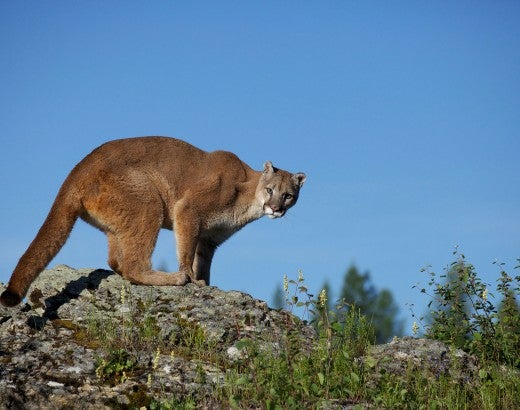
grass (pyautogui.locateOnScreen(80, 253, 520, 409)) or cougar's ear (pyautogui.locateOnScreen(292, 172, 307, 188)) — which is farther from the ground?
cougar's ear (pyautogui.locateOnScreen(292, 172, 307, 188))

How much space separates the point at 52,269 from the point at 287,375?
495 cm

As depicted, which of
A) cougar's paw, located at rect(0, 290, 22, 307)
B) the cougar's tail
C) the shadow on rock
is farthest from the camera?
the cougar's tail

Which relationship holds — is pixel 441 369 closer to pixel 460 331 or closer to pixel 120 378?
pixel 460 331

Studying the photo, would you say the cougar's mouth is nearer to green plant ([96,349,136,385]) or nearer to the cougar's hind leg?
the cougar's hind leg

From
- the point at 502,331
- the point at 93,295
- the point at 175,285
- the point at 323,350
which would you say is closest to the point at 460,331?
the point at 502,331

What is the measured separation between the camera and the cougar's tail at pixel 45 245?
9750 millimetres

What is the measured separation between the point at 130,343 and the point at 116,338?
0.26m

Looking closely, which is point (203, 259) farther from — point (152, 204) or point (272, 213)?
point (152, 204)

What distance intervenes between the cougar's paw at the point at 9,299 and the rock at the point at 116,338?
10cm

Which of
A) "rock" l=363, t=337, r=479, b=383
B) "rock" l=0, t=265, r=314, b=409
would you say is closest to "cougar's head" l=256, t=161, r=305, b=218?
"rock" l=0, t=265, r=314, b=409

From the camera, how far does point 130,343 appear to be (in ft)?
28.6

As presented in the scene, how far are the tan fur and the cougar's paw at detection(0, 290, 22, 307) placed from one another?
13mm

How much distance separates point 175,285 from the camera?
1130 cm

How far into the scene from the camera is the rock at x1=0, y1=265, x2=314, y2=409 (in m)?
7.57
